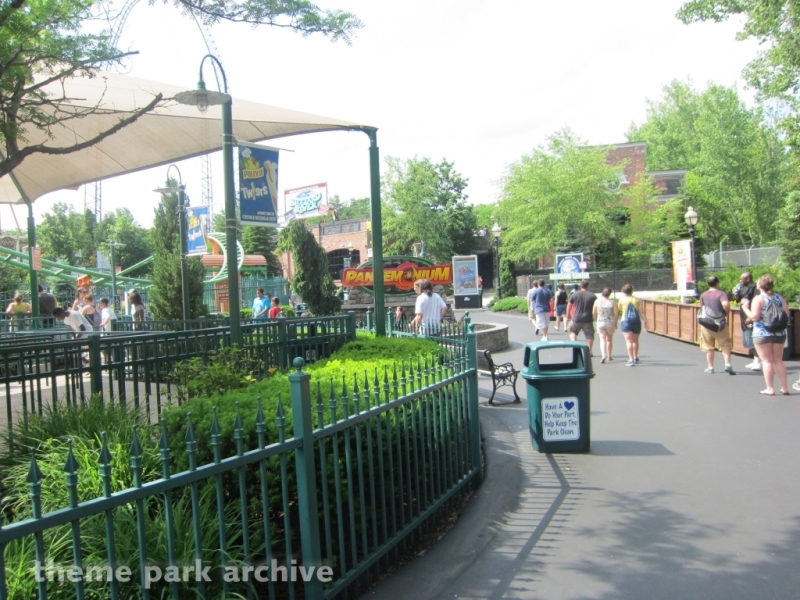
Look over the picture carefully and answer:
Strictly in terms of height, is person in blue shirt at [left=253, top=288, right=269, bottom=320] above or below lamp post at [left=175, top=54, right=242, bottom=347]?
below

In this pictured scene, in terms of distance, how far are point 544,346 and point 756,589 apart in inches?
126

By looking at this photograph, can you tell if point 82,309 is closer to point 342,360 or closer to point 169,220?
point 169,220

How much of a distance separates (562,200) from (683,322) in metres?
23.4

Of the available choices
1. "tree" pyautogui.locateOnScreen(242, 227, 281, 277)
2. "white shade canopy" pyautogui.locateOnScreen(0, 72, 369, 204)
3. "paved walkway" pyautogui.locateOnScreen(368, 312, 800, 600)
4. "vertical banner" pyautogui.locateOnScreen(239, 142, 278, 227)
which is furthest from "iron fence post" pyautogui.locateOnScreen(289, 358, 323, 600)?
"tree" pyautogui.locateOnScreen(242, 227, 281, 277)

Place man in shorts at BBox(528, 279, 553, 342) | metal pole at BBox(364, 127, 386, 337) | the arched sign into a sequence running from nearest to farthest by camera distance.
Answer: metal pole at BBox(364, 127, 386, 337) → man in shorts at BBox(528, 279, 553, 342) → the arched sign

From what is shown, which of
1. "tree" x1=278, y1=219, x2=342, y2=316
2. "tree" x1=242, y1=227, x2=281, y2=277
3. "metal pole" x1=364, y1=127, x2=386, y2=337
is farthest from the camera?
"tree" x1=242, y1=227, x2=281, y2=277

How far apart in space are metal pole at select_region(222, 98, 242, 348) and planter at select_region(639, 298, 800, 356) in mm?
10174

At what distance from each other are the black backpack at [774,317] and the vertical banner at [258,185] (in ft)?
23.2

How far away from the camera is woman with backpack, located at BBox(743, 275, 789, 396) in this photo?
9523mm

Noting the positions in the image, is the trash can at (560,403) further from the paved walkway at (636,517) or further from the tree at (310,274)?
the tree at (310,274)

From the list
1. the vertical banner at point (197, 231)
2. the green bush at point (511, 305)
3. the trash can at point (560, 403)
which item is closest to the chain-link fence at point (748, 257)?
the green bush at point (511, 305)

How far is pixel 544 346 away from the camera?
22.4ft

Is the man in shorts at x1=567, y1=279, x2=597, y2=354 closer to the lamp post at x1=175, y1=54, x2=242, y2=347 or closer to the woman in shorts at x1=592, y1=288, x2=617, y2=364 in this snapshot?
the woman in shorts at x1=592, y1=288, x2=617, y2=364

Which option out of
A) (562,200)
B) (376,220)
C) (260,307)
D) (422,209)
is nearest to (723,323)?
(376,220)
